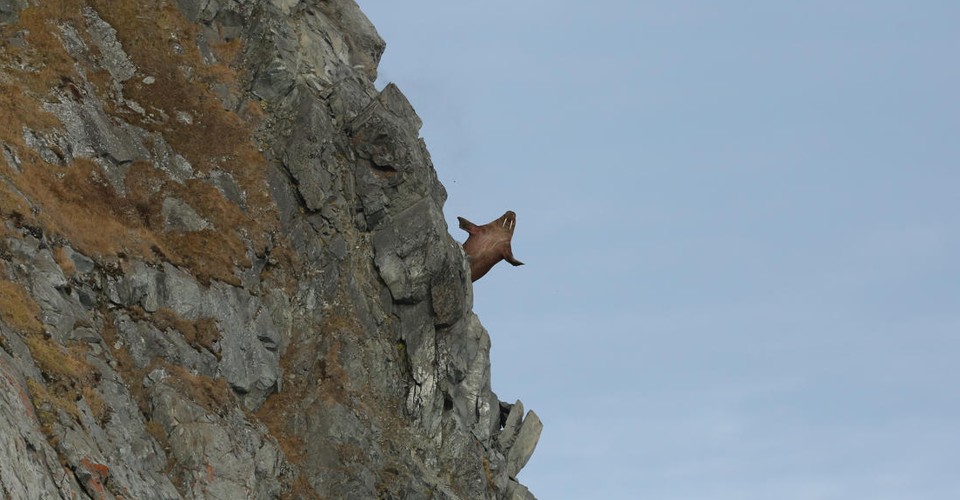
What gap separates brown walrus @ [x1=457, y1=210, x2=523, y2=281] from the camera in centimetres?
5756

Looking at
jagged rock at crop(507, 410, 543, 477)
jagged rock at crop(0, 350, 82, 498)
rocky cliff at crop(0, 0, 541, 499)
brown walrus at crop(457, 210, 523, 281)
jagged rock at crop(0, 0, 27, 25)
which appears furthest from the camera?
brown walrus at crop(457, 210, 523, 281)

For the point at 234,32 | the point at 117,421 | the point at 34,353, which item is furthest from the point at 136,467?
the point at 234,32

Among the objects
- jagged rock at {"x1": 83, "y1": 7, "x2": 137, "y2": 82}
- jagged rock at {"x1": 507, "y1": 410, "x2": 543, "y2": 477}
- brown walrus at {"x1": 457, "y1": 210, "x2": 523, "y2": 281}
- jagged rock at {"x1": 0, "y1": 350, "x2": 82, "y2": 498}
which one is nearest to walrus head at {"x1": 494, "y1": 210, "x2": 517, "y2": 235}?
brown walrus at {"x1": 457, "y1": 210, "x2": 523, "y2": 281}

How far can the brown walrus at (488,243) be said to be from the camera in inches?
2266

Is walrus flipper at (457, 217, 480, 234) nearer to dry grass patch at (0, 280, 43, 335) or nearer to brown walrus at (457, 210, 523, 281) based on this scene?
brown walrus at (457, 210, 523, 281)

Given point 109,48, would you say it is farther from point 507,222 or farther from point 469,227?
point 507,222

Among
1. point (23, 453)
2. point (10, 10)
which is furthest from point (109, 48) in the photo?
point (23, 453)

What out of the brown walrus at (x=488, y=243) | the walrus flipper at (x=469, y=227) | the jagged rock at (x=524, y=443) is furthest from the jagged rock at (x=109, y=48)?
the jagged rock at (x=524, y=443)

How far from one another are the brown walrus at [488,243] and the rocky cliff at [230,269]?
9.96 feet

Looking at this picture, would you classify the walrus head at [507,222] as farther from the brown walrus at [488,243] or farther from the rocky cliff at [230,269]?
the rocky cliff at [230,269]

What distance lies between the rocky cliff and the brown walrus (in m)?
3.03

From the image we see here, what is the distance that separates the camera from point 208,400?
39656mm

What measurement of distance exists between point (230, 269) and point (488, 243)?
1575 centimetres

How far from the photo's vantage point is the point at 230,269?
148ft
